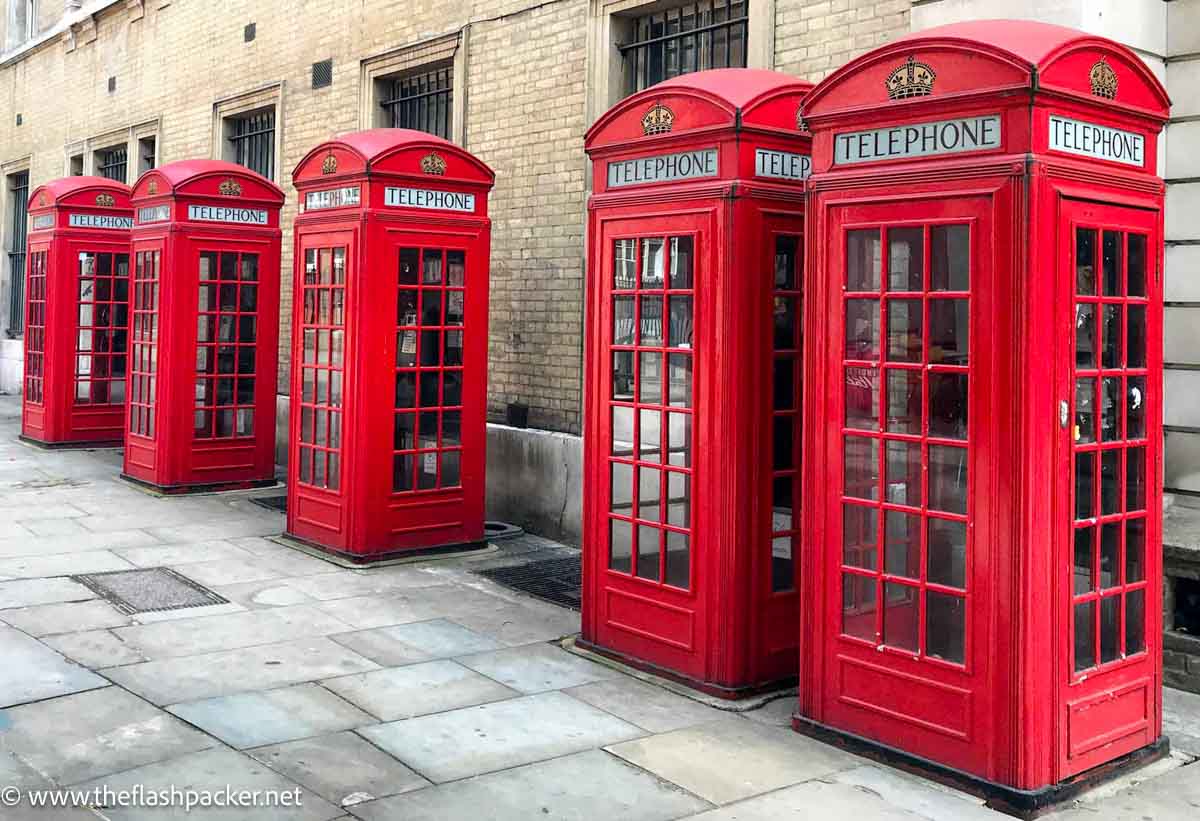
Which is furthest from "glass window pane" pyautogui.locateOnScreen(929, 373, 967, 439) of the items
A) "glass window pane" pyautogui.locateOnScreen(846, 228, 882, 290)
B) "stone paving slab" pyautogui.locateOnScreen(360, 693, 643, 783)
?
"stone paving slab" pyautogui.locateOnScreen(360, 693, 643, 783)

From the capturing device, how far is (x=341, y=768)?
4715mm

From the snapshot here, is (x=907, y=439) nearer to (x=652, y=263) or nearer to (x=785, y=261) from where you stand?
(x=785, y=261)

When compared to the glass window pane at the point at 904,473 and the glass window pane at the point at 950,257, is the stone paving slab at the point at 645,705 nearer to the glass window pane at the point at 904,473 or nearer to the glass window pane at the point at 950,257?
the glass window pane at the point at 904,473

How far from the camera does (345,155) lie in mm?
8656

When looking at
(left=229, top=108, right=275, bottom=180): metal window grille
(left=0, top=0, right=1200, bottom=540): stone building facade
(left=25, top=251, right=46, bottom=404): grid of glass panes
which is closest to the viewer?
(left=0, top=0, right=1200, bottom=540): stone building facade

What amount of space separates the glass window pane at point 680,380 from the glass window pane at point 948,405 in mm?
1446

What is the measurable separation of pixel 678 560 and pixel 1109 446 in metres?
2.13

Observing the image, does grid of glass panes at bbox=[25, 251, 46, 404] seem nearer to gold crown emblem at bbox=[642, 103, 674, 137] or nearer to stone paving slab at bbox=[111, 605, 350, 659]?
stone paving slab at bbox=[111, 605, 350, 659]

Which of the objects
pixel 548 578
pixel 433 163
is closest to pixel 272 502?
pixel 548 578

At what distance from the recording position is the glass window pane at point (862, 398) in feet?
16.3

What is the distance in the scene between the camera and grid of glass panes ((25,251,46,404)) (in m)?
14.7

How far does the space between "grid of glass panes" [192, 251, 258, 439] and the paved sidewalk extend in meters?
3.52

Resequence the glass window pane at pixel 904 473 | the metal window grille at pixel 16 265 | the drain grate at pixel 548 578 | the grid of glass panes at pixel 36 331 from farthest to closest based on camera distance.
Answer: the metal window grille at pixel 16 265
the grid of glass panes at pixel 36 331
the drain grate at pixel 548 578
the glass window pane at pixel 904 473

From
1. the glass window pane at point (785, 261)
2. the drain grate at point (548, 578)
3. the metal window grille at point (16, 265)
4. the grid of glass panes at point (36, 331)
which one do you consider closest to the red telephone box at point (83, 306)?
the grid of glass panes at point (36, 331)
